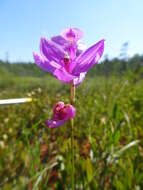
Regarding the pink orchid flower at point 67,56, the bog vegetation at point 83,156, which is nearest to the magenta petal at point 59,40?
the pink orchid flower at point 67,56

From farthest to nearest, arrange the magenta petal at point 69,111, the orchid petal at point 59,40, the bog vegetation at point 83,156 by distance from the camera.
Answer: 1. the bog vegetation at point 83,156
2. the orchid petal at point 59,40
3. the magenta petal at point 69,111

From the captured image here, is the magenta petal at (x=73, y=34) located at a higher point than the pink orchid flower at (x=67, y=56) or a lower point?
higher

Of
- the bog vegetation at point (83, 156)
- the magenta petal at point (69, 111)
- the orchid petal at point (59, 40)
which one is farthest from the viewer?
the bog vegetation at point (83, 156)

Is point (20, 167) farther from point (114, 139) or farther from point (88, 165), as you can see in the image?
point (114, 139)

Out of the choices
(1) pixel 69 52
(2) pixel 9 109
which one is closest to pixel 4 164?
(1) pixel 69 52

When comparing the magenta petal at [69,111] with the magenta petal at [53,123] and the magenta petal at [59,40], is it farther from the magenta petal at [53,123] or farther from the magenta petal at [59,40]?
the magenta petal at [59,40]

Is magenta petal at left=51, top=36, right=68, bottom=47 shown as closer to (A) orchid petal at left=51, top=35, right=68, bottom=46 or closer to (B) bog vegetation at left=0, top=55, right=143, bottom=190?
(A) orchid petal at left=51, top=35, right=68, bottom=46

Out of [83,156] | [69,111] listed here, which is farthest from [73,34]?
[83,156]

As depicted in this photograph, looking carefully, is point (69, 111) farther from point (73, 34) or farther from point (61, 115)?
point (73, 34)
